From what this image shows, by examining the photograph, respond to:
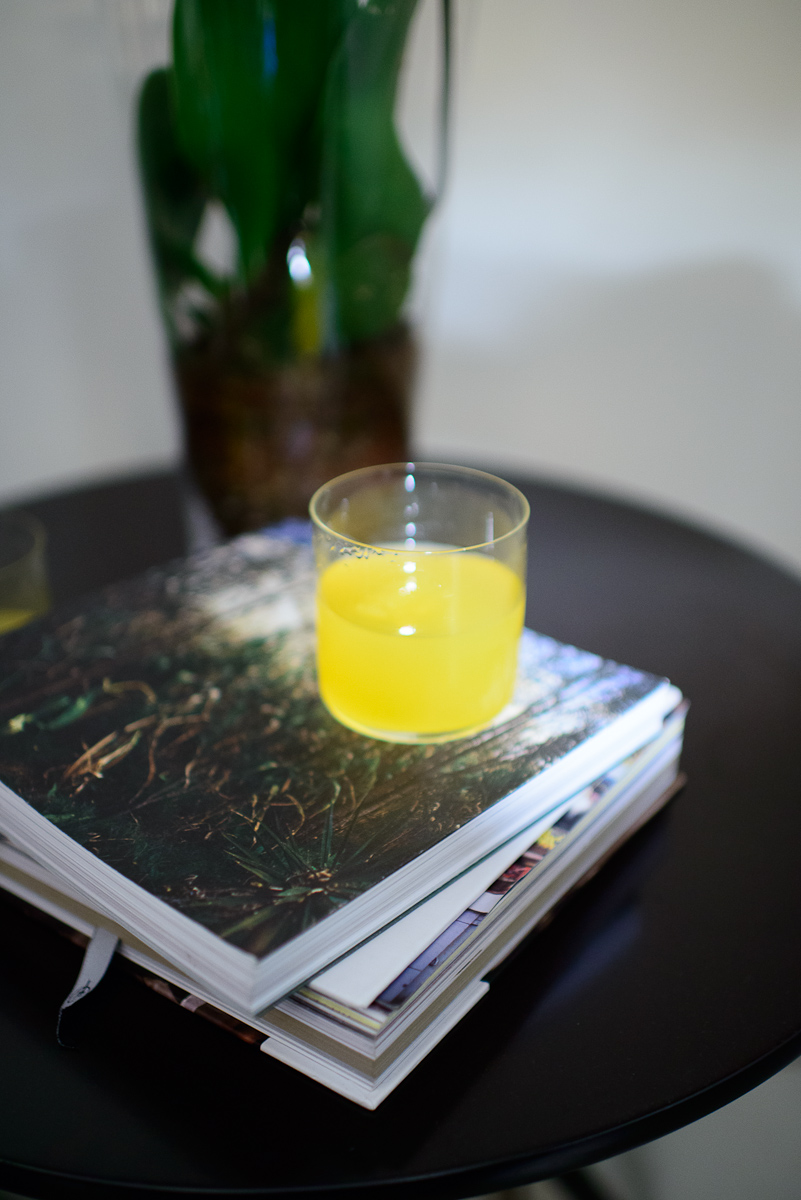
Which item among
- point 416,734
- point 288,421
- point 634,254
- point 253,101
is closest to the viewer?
point 416,734

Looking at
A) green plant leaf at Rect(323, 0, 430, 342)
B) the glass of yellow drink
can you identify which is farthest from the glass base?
green plant leaf at Rect(323, 0, 430, 342)

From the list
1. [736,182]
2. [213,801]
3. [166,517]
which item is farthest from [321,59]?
[736,182]

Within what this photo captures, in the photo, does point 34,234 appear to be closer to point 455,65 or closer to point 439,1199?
point 455,65

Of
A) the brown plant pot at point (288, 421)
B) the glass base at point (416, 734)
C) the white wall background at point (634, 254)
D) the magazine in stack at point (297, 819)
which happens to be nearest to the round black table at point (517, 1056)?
the magazine in stack at point (297, 819)

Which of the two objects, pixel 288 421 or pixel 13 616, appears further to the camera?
pixel 288 421

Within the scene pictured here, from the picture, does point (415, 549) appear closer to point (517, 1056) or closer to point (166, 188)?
point (517, 1056)

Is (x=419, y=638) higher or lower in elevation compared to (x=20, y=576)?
higher

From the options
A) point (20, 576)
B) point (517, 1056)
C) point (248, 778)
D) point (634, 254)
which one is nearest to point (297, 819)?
point (248, 778)
